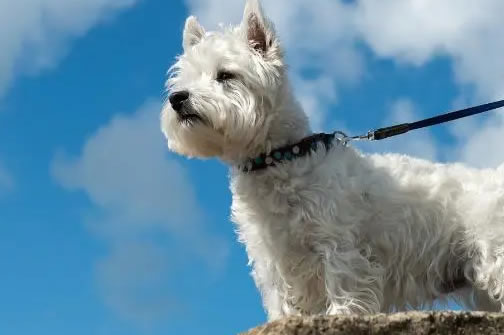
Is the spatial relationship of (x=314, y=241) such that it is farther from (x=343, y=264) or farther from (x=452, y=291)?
(x=452, y=291)

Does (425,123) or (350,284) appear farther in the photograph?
(425,123)

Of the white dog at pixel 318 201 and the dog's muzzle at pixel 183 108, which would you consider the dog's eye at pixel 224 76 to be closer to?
the white dog at pixel 318 201

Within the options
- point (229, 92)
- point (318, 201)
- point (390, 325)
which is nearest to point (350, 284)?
point (318, 201)

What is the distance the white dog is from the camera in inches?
280

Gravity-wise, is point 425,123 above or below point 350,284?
above

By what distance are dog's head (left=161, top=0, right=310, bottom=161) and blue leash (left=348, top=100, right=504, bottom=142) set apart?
0.89 m

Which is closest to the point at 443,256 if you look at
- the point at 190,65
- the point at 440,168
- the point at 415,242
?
the point at 415,242

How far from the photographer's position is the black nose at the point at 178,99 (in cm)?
707

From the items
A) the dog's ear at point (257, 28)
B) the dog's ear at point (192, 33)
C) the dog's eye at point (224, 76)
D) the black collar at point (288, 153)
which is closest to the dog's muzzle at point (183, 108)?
the dog's eye at point (224, 76)

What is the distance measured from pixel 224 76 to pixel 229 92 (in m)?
0.21

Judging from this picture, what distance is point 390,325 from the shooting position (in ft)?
14.8

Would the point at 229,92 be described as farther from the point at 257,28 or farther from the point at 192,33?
the point at 192,33

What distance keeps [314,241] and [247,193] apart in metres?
0.76

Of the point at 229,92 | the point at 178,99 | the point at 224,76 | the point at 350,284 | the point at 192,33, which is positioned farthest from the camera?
the point at 192,33
